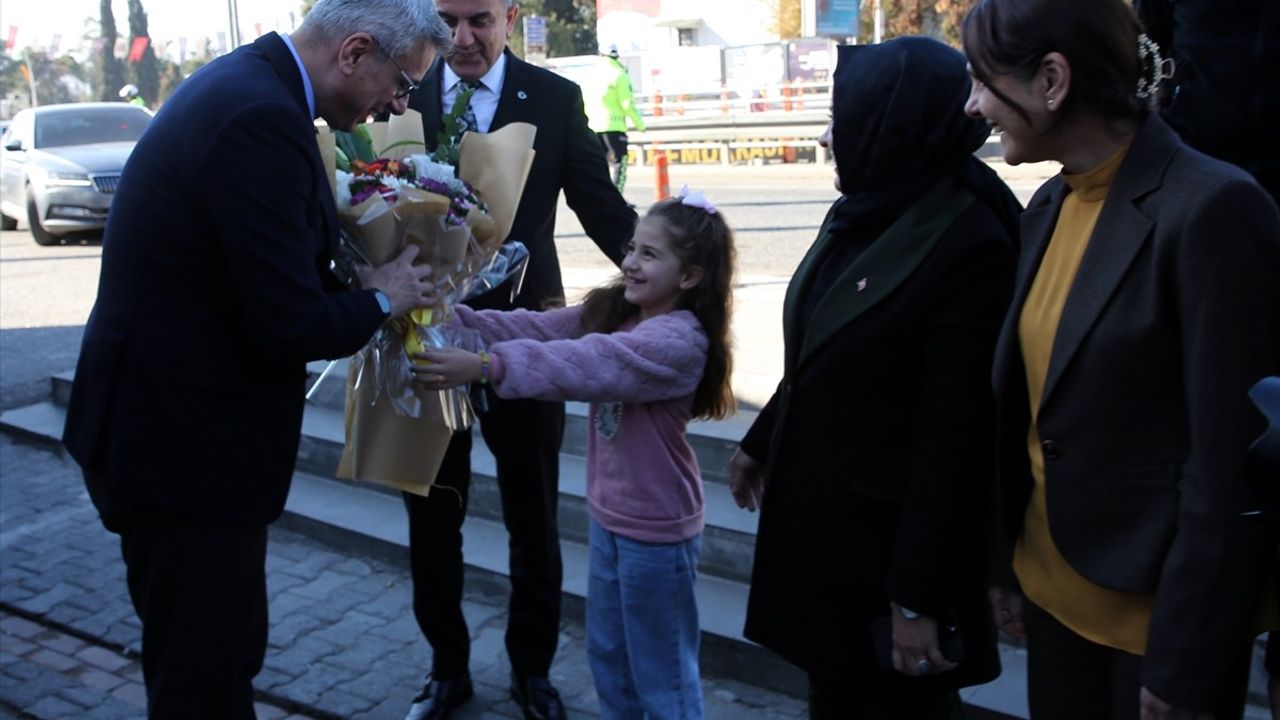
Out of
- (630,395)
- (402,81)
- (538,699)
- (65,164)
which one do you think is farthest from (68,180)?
(630,395)

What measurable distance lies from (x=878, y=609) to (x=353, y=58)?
5.13 feet

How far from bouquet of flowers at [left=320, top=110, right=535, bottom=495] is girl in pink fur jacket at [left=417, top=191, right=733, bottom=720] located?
A: 0.22 metres

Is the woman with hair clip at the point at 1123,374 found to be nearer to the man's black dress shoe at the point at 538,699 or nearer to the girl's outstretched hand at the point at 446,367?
the girl's outstretched hand at the point at 446,367

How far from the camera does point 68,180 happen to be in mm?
14297

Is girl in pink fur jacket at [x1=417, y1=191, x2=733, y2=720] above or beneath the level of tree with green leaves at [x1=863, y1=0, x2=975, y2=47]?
beneath

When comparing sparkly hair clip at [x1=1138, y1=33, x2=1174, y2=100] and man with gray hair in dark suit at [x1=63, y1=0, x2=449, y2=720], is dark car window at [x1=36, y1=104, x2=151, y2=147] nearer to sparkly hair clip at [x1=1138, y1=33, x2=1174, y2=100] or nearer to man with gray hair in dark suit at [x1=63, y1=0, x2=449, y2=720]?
man with gray hair in dark suit at [x1=63, y1=0, x2=449, y2=720]

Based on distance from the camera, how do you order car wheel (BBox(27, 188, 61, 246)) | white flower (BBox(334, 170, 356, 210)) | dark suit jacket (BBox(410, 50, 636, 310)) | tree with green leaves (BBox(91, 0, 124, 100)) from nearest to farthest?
white flower (BBox(334, 170, 356, 210))
dark suit jacket (BBox(410, 50, 636, 310))
car wheel (BBox(27, 188, 61, 246))
tree with green leaves (BBox(91, 0, 124, 100))

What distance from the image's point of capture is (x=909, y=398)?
222 centimetres

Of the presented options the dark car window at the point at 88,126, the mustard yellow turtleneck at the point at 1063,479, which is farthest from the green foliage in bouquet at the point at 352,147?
the dark car window at the point at 88,126

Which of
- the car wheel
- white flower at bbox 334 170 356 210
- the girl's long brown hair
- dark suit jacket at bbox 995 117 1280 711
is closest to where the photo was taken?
dark suit jacket at bbox 995 117 1280 711

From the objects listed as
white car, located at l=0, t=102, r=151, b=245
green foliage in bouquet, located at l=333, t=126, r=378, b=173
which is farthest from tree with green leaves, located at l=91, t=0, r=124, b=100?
green foliage in bouquet, located at l=333, t=126, r=378, b=173

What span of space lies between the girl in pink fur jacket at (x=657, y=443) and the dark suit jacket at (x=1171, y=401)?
3.87ft

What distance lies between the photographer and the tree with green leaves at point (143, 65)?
6688cm

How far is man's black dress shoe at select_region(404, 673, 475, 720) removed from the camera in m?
3.78
